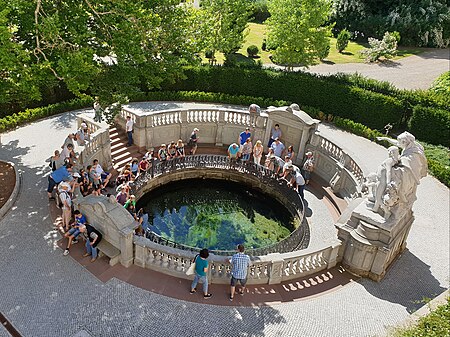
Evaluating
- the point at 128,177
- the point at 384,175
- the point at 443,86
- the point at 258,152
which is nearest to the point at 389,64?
the point at 443,86

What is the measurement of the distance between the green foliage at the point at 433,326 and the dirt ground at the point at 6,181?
581 inches

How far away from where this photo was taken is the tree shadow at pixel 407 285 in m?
13.7

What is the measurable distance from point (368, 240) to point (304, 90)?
54.8ft

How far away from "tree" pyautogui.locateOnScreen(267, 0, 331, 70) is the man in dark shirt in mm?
22998

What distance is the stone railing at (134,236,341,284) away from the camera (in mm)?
13273

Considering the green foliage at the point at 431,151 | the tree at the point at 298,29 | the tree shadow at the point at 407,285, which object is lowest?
the tree shadow at the point at 407,285

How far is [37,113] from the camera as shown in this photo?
2391cm

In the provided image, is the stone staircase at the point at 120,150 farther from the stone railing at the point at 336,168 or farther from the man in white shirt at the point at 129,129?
the stone railing at the point at 336,168

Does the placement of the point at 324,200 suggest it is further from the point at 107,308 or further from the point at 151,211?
the point at 107,308

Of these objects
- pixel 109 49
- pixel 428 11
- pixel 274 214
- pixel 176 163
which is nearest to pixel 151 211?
pixel 176 163

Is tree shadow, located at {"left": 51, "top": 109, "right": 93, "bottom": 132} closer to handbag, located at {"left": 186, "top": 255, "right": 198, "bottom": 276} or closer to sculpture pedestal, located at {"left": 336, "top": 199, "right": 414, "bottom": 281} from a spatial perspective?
handbag, located at {"left": 186, "top": 255, "right": 198, "bottom": 276}

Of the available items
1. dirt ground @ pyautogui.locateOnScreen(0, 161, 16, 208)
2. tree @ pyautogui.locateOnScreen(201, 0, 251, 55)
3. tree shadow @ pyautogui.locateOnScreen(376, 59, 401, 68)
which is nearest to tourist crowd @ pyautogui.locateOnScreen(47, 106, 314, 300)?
dirt ground @ pyautogui.locateOnScreen(0, 161, 16, 208)

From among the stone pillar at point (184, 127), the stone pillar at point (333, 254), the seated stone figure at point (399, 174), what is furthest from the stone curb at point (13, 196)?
the seated stone figure at point (399, 174)

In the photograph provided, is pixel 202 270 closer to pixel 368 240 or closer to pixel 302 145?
pixel 368 240
